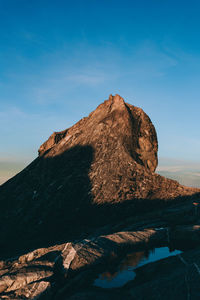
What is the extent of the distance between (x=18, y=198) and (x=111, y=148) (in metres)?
7.70

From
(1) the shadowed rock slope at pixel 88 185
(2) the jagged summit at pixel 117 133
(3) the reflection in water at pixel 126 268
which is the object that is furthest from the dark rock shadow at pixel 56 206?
(3) the reflection in water at pixel 126 268

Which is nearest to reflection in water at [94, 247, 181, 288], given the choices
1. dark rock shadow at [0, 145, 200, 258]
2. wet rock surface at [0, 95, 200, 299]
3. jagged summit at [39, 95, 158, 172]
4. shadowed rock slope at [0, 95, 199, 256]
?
wet rock surface at [0, 95, 200, 299]

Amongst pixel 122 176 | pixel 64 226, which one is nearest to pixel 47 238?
pixel 64 226

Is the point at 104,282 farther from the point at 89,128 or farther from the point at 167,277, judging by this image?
the point at 89,128

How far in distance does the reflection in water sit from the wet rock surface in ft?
0.67

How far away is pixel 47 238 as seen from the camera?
13820mm

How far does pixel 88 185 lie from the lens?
641 inches

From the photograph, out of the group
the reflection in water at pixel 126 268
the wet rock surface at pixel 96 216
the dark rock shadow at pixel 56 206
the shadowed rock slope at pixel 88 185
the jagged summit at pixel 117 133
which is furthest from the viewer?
the jagged summit at pixel 117 133

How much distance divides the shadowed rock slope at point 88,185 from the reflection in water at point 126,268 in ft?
20.3

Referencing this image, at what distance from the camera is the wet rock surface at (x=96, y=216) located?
4.83 metres

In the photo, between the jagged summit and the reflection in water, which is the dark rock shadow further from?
the reflection in water

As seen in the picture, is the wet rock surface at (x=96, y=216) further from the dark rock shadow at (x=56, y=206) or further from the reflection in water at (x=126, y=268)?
the reflection in water at (x=126, y=268)

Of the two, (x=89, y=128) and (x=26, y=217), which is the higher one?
(x=89, y=128)

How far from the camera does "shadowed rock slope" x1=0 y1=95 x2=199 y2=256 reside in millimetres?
14352
